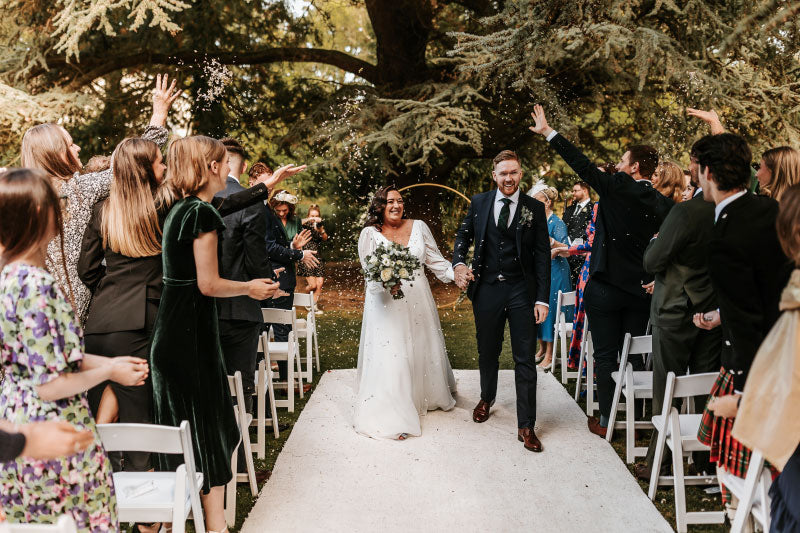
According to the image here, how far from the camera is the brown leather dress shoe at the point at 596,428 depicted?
5090 millimetres

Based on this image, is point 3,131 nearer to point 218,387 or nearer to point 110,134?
point 110,134

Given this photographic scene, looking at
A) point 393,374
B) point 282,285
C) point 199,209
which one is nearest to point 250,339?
point 393,374

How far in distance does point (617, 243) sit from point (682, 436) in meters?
1.78

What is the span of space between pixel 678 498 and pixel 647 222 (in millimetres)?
2068

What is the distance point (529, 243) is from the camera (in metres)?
4.99

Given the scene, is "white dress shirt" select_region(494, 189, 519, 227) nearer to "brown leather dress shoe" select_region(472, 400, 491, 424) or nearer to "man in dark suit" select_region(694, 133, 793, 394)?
"brown leather dress shoe" select_region(472, 400, 491, 424)

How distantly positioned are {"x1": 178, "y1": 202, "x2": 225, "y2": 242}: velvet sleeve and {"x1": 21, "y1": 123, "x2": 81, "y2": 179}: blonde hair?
1.14 m

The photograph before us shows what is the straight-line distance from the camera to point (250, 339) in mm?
4613

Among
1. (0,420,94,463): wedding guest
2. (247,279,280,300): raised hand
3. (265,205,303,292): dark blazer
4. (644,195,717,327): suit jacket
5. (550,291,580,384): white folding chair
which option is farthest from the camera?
(550,291,580,384): white folding chair

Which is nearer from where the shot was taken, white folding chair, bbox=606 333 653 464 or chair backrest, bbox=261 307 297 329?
white folding chair, bbox=606 333 653 464

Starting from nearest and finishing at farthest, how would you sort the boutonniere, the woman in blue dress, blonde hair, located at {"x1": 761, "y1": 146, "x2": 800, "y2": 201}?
1. blonde hair, located at {"x1": 761, "y1": 146, "x2": 800, "y2": 201}
2. the boutonniere
3. the woman in blue dress

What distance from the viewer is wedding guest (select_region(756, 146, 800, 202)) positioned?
3506 millimetres

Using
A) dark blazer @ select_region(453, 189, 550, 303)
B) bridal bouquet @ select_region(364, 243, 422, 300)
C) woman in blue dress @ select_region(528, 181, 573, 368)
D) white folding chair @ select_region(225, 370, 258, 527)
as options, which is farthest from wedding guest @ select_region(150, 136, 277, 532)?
woman in blue dress @ select_region(528, 181, 573, 368)

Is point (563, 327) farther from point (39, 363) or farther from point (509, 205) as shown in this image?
point (39, 363)
